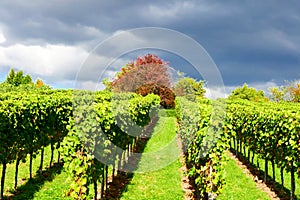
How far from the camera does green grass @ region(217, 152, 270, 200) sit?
1118cm

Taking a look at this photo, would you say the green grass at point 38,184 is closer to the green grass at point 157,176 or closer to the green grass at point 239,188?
the green grass at point 157,176

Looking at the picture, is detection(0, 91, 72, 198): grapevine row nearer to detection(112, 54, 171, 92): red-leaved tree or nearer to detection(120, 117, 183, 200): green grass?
detection(120, 117, 183, 200): green grass

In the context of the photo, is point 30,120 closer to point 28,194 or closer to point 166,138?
point 28,194

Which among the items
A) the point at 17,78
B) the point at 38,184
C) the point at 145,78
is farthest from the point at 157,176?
the point at 17,78

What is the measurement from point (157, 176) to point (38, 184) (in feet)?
14.4

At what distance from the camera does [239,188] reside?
40.0 feet

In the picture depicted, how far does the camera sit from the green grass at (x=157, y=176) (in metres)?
11.2

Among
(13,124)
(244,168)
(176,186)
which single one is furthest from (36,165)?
(244,168)

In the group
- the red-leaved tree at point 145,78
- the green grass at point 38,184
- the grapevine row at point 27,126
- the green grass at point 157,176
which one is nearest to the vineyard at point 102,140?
the grapevine row at point 27,126

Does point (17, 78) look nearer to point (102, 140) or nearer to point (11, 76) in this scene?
point (11, 76)

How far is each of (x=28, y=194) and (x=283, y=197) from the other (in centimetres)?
816

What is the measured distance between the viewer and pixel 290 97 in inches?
3009

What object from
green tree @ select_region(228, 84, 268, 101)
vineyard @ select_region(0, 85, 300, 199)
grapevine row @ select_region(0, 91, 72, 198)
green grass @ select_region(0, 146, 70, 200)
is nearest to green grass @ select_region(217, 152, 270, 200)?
vineyard @ select_region(0, 85, 300, 199)

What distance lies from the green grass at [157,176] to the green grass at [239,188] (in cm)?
156
